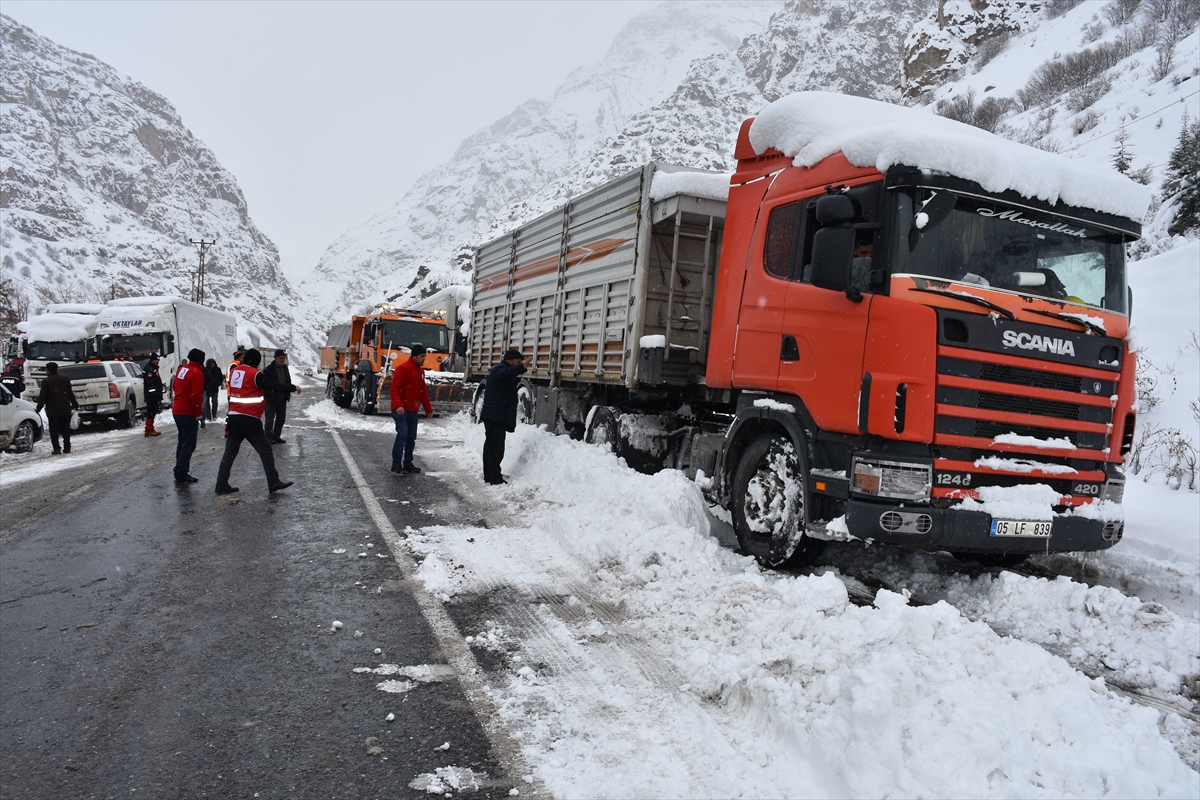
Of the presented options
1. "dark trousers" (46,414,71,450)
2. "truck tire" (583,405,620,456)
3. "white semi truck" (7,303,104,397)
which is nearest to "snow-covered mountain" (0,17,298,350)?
"white semi truck" (7,303,104,397)

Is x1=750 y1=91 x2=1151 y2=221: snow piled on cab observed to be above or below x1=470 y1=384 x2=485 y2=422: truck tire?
above

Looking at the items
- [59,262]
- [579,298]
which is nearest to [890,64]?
[59,262]

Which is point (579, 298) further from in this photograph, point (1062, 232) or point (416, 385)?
point (1062, 232)

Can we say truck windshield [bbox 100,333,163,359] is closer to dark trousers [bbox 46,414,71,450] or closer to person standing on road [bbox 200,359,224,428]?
person standing on road [bbox 200,359,224,428]

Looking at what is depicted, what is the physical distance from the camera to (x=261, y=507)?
765 cm

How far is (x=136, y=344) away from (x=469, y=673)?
74.8ft

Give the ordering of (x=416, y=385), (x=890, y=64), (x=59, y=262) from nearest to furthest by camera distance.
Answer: (x=416, y=385), (x=59, y=262), (x=890, y=64)

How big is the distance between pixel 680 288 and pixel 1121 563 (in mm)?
4584

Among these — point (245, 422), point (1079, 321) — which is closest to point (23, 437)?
point (245, 422)

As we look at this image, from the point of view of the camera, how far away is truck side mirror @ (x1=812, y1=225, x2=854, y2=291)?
15.4 feet

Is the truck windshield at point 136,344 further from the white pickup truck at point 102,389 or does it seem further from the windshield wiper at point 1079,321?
the windshield wiper at point 1079,321

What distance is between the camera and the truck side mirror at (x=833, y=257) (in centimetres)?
468

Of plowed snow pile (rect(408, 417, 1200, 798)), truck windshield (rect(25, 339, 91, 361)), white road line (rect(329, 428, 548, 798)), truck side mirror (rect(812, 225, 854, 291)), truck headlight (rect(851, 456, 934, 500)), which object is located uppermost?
truck side mirror (rect(812, 225, 854, 291))

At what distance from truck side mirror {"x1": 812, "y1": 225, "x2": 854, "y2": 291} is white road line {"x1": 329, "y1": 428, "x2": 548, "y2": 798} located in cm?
318
